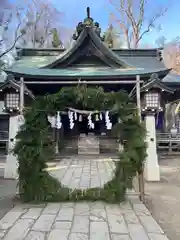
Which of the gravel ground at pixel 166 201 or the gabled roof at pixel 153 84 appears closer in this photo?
the gravel ground at pixel 166 201

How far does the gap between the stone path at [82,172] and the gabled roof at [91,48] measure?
4.35m

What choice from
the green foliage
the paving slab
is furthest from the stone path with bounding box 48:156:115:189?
the paving slab

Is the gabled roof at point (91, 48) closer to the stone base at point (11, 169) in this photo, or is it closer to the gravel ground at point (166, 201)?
the stone base at point (11, 169)

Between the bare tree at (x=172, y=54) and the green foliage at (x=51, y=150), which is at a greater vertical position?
the bare tree at (x=172, y=54)

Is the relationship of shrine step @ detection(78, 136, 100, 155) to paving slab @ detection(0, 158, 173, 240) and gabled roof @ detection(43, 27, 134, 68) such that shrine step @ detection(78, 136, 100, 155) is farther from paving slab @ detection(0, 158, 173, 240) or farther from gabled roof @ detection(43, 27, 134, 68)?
paving slab @ detection(0, 158, 173, 240)

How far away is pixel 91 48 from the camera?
38.9ft

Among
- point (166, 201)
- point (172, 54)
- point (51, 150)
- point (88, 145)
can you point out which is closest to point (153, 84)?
point (166, 201)

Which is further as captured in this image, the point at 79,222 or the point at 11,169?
the point at 11,169

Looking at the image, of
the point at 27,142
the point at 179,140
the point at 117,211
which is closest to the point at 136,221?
the point at 117,211

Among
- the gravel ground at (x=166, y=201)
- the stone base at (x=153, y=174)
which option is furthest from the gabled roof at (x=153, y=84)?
the gravel ground at (x=166, y=201)

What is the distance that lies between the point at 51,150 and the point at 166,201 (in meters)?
3.06

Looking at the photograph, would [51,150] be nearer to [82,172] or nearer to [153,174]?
[82,172]

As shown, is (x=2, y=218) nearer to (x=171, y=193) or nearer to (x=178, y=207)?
(x=178, y=207)

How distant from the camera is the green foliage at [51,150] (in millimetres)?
5633
